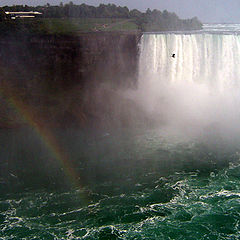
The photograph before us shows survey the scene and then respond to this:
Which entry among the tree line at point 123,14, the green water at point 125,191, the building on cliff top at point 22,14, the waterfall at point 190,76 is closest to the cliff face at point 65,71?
the waterfall at point 190,76

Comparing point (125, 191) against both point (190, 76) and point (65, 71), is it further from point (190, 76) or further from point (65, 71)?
point (190, 76)

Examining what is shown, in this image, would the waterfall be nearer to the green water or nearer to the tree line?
the green water

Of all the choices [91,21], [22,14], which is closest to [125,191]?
[91,21]

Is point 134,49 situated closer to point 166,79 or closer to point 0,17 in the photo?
point 166,79

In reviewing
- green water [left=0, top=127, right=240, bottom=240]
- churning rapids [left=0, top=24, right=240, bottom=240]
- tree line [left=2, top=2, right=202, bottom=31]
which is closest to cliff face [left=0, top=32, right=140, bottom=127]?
churning rapids [left=0, top=24, right=240, bottom=240]

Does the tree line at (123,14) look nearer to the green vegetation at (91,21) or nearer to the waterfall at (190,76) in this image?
the green vegetation at (91,21)
